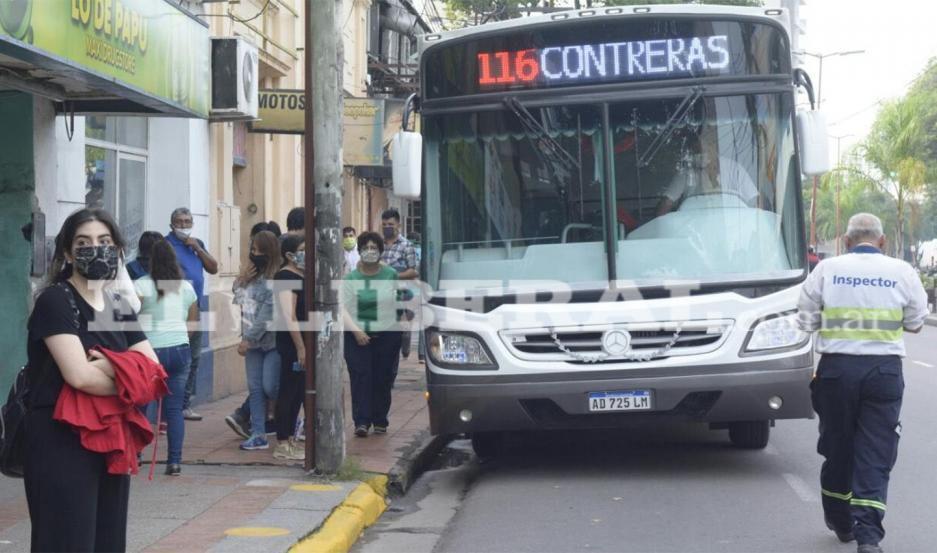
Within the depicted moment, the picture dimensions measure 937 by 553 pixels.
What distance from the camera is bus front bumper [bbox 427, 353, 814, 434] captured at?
8.78 m

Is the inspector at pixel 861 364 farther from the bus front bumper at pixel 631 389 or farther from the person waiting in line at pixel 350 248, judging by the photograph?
the person waiting in line at pixel 350 248

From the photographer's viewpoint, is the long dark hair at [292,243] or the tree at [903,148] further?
the tree at [903,148]

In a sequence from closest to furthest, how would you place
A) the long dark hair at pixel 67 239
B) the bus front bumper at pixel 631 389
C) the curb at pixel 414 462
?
the long dark hair at pixel 67 239, the bus front bumper at pixel 631 389, the curb at pixel 414 462

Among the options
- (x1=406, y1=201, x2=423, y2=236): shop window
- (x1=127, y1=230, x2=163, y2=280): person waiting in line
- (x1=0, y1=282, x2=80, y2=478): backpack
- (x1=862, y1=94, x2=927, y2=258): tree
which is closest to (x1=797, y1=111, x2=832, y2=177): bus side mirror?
(x1=127, y1=230, x2=163, y2=280): person waiting in line

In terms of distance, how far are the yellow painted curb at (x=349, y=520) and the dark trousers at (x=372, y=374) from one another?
2.05 meters

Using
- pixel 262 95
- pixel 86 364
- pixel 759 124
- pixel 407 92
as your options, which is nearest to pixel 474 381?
pixel 759 124

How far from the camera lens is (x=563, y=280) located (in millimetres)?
9031

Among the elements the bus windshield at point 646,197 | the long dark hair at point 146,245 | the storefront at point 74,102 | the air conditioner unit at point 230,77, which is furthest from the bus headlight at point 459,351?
the air conditioner unit at point 230,77

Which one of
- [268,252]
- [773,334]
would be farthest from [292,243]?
[773,334]

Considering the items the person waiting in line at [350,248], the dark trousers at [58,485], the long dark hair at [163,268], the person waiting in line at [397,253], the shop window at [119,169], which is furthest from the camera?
the person waiting in line at [350,248]

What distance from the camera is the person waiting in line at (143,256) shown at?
9.83 metres

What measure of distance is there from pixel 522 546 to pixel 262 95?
9.79m

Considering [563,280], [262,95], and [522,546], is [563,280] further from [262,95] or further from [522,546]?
[262,95]

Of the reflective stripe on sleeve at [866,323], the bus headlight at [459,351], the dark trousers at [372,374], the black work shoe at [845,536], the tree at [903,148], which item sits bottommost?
the black work shoe at [845,536]
